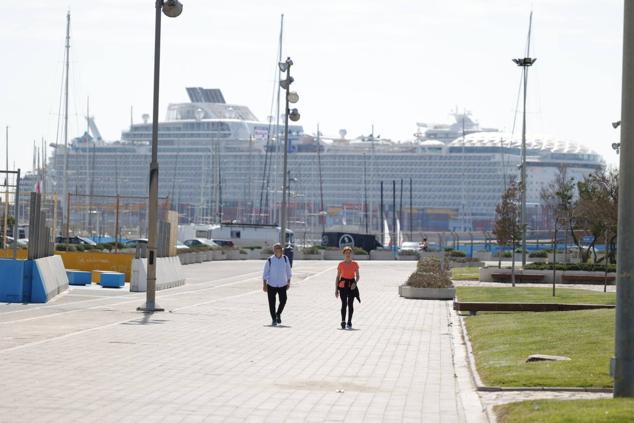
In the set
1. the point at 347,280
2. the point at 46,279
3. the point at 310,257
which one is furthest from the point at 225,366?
the point at 310,257

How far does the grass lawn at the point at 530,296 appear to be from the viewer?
2805 cm

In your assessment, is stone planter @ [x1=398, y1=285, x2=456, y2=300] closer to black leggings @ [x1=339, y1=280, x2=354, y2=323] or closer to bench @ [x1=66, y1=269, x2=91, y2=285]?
bench @ [x1=66, y1=269, x2=91, y2=285]

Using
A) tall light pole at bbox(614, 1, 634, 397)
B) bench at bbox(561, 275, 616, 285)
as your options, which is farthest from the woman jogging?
bench at bbox(561, 275, 616, 285)

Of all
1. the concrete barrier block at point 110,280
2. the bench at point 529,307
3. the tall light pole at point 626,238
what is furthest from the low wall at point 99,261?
the tall light pole at point 626,238

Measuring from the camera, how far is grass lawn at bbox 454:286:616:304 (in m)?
28.0

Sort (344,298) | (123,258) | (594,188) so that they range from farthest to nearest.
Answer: (594,188) → (123,258) → (344,298)

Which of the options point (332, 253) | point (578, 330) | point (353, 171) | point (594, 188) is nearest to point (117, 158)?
point (353, 171)

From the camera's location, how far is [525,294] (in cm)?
3225

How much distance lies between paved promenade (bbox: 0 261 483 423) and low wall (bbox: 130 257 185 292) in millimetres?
6007

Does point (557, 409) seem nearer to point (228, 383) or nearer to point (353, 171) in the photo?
point (228, 383)

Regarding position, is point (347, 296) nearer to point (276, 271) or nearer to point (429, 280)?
point (276, 271)

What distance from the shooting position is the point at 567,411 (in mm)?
9852

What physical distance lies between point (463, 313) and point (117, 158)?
465ft

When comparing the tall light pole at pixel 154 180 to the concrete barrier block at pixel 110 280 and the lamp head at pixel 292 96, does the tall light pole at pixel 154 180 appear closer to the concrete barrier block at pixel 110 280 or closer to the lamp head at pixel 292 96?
the concrete barrier block at pixel 110 280
